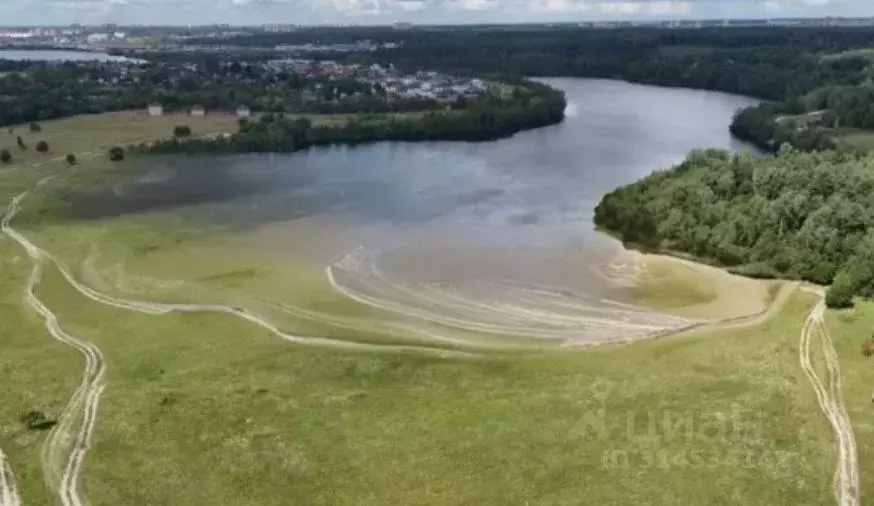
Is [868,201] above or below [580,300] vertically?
above

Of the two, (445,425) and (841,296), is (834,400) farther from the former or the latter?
(445,425)

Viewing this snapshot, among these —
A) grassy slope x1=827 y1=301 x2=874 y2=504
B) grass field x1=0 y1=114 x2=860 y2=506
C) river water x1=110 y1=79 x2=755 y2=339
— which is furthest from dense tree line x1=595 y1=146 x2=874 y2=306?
grass field x1=0 y1=114 x2=860 y2=506

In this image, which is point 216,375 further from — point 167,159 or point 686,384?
point 167,159

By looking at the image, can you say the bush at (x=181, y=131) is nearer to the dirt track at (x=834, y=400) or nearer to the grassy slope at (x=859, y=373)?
the dirt track at (x=834, y=400)

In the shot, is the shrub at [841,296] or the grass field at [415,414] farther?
the shrub at [841,296]

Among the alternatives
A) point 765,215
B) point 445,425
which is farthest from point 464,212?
point 445,425

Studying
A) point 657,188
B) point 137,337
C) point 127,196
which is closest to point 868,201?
point 657,188

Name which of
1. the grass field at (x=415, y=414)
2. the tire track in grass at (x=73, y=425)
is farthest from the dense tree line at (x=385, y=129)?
the tire track in grass at (x=73, y=425)
